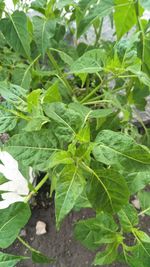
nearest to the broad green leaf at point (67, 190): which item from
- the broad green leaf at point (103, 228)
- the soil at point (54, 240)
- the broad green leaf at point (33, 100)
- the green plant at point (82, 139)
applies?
the green plant at point (82, 139)

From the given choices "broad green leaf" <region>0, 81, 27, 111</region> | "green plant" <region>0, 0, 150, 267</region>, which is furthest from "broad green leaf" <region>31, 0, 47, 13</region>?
"broad green leaf" <region>0, 81, 27, 111</region>

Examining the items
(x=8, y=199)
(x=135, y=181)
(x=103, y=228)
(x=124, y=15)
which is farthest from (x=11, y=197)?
(x=124, y=15)

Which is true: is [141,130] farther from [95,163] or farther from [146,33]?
[95,163]

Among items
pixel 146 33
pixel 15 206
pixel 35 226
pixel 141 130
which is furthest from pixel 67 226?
pixel 146 33

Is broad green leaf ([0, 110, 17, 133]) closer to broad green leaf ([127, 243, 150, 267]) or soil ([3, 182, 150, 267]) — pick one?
broad green leaf ([127, 243, 150, 267])

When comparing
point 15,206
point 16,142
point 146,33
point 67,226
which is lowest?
point 67,226
